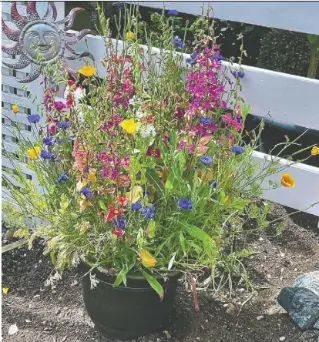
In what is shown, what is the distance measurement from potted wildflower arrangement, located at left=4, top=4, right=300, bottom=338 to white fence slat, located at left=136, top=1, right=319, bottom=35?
55 cm

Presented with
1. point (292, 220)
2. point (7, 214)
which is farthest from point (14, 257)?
point (292, 220)

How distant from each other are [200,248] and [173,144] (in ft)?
1.21

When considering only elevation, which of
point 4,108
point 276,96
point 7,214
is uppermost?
point 276,96

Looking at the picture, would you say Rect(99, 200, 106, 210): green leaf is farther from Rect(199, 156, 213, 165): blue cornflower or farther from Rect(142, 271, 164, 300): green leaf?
Rect(199, 156, 213, 165): blue cornflower

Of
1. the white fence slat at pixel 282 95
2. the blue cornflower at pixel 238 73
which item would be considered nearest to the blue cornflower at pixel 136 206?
the blue cornflower at pixel 238 73

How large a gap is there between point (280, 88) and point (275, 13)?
326 mm

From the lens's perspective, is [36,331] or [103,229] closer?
[103,229]

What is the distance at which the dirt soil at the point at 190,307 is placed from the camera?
99.4 inches

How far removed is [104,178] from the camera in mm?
2193

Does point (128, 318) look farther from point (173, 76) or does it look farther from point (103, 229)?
point (173, 76)

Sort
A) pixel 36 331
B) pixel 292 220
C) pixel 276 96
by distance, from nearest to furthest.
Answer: pixel 36 331, pixel 276 96, pixel 292 220

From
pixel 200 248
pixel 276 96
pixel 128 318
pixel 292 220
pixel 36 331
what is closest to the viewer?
pixel 200 248

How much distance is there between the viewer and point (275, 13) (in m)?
2.84

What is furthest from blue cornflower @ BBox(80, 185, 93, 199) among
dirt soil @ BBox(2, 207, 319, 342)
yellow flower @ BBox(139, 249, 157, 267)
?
dirt soil @ BBox(2, 207, 319, 342)
